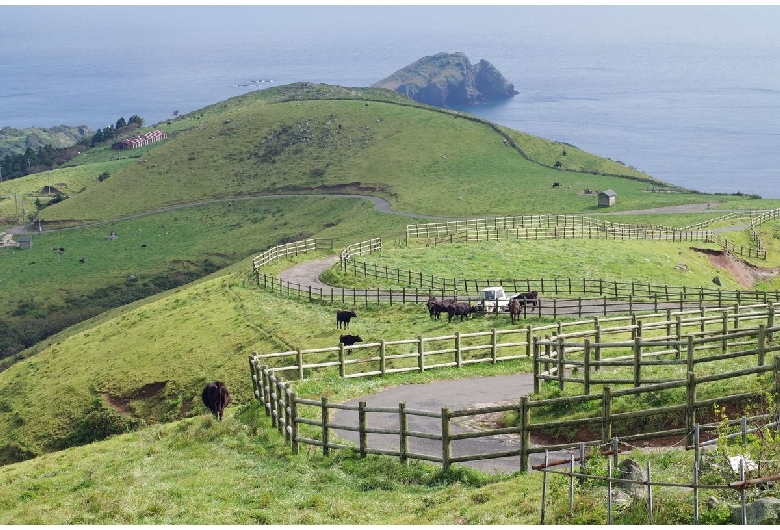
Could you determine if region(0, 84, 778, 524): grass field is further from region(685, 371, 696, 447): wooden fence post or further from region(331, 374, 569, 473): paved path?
region(685, 371, 696, 447): wooden fence post

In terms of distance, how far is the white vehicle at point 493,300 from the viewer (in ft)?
167

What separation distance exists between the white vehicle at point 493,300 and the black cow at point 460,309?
621mm

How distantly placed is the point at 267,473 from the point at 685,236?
6555cm

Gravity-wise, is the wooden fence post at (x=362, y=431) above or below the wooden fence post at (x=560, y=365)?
below

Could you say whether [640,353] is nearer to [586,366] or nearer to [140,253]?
[586,366]

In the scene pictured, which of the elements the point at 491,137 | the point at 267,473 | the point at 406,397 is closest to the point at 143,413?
the point at 406,397

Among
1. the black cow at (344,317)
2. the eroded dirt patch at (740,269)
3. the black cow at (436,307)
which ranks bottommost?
the eroded dirt patch at (740,269)

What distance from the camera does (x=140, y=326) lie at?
6319cm

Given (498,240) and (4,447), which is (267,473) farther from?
(498,240)

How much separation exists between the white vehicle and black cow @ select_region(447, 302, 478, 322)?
0.62 meters

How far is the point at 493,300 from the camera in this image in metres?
50.6

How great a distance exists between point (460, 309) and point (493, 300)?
1.63 meters

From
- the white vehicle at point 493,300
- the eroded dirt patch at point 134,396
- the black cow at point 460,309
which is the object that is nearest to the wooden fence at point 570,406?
the black cow at point 460,309

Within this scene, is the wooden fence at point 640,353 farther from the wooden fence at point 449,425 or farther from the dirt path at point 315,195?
the dirt path at point 315,195
